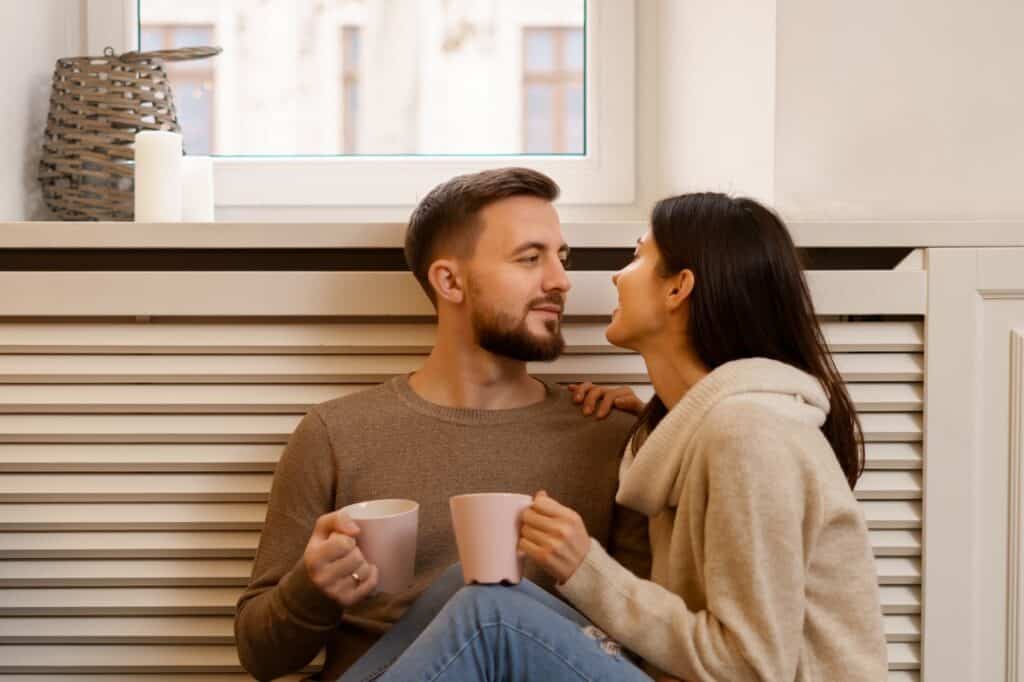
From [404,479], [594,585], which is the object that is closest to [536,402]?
[404,479]

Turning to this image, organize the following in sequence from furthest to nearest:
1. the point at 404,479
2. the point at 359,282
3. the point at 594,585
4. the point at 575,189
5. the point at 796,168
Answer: the point at 575,189 → the point at 796,168 → the point at 359,282 → the point at 404,479 → the point at 594,585

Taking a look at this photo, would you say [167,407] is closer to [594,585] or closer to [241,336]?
[241,336]

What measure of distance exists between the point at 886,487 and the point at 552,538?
577 mm

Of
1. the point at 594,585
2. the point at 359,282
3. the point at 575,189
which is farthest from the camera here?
the point at 575,189

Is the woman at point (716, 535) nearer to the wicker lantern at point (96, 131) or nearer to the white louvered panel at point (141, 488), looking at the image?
the white louvered panel at point (141, 488)

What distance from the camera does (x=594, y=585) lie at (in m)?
1.08

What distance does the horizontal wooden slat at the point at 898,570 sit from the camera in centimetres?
142

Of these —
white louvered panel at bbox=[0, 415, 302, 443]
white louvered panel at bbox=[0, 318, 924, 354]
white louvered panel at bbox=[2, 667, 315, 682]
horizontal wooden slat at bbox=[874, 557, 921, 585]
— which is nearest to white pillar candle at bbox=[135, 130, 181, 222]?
white louvered panel at bbox=[0, 318, 924, 354]

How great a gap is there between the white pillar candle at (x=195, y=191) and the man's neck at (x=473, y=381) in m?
0.46

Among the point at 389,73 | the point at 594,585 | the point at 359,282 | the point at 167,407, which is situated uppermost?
the point at 389,73

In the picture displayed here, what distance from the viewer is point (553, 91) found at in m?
1.93

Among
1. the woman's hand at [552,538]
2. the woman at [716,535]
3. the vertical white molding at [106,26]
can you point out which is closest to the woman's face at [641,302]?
the woman at [716,535]

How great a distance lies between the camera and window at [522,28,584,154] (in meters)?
1.93

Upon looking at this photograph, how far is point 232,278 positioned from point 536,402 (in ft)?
1.37
